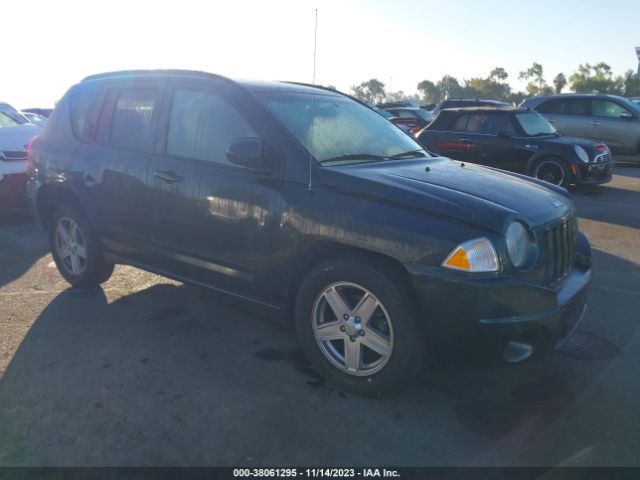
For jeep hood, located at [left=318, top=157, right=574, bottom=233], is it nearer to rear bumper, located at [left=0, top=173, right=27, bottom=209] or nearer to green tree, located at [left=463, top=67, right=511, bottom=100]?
rear bumper, located at [left=0, top=173, right=27, bottom=209]

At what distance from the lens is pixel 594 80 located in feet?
232

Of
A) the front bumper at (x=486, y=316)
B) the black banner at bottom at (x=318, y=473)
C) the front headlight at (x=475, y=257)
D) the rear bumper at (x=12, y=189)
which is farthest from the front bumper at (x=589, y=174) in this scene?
the rear bumper at (x=12, y=189)

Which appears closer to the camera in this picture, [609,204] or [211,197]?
[211,197]

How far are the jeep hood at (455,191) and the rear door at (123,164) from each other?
63.0 inches

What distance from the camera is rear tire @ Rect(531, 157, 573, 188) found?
30.0ft

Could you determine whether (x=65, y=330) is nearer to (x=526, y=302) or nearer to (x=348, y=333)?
(x=348, y=333)

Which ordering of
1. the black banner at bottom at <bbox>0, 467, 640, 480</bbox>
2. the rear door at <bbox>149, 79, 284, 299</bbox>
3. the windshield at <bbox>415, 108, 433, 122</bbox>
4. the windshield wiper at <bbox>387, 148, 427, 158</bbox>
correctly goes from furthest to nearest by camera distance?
1. the windshield at <bbox>415, 108, 433, 122</bbox>
2. the windshield wiper at <bbox>387, 148, 427, 158</bbox>
3. the rear door at <bbox>149, 79, 284, 299</bbox>
4. the black banner at bottom at <bbox>0, 467, 640, 480</bbox>

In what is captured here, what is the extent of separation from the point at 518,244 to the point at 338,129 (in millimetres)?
1591

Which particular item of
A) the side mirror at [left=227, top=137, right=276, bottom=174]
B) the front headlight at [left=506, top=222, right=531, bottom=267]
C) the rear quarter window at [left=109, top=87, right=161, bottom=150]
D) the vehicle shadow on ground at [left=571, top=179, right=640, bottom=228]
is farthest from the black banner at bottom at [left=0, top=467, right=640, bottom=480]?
the vehicle shadow on ground at [left=571, top=179, right=640, bottom=228]

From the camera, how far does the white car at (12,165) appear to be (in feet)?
25.1

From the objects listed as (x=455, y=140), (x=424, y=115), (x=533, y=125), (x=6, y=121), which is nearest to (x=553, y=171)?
(x=533, y=125)

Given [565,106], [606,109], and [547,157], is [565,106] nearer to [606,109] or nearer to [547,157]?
[606,109]

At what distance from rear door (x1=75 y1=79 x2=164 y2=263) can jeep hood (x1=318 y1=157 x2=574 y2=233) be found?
1601 mm

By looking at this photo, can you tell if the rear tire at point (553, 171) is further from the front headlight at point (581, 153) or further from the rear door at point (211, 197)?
the rear door at point (211, 197)
